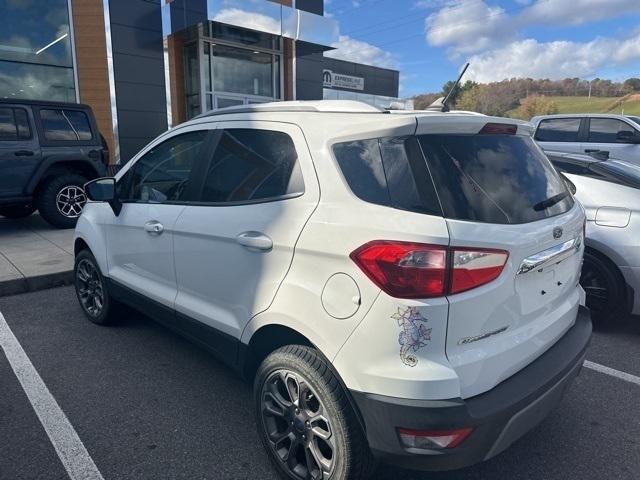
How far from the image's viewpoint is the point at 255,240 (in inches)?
92.0

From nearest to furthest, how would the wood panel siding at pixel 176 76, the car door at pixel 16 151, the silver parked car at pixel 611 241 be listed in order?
1. the silver parked car at pixel 611 241
2. the car door at pixel 16 151
3. the wood panel siding at pixel 176 76

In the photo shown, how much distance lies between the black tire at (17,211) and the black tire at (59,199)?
65 cm

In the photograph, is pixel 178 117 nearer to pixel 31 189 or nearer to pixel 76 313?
pixel 31 189

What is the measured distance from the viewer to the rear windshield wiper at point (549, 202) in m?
2.24

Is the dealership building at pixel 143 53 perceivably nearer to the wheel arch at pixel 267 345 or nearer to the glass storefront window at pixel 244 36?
the glass storefront window at pixel 244 36

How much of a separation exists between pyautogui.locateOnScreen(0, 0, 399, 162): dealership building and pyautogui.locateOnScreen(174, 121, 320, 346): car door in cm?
1017

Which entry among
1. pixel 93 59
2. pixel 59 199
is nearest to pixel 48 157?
pixel 59 199

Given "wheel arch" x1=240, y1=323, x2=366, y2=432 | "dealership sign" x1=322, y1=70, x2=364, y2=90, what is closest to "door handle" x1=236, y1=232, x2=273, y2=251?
"wheel arch" x1=240, y1=323, x2=366, y2=432

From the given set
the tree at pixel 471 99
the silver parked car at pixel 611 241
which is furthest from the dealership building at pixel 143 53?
the tree at pixel 471 99

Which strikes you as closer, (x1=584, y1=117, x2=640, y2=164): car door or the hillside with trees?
(x1=584, y1=117, x2=640, y2=164): car door

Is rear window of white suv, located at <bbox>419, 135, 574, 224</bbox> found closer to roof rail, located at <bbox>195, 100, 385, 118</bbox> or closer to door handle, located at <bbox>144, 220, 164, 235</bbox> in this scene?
roof rail, located at <bbox>195, 100, 385, 118</bbox>

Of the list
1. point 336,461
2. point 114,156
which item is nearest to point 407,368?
point 336,461

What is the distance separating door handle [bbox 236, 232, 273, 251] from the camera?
2289 mm

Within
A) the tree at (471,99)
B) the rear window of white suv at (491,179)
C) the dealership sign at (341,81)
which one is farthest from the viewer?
the tree at (471,99)
